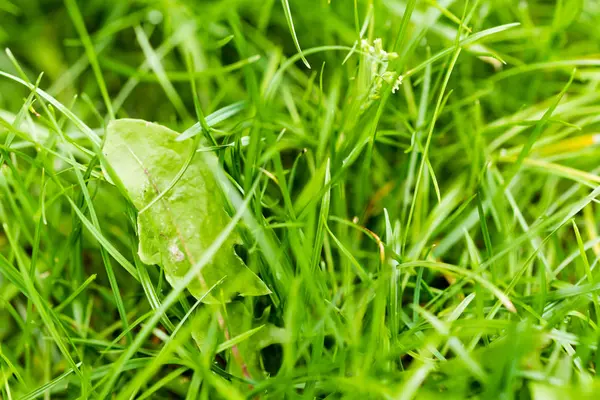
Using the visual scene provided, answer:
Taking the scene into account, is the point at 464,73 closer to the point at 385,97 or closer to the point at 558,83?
the point at 558,83

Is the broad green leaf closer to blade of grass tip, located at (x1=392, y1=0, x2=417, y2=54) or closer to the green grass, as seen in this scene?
the green grass

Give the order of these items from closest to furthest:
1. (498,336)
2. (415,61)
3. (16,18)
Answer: (498,336), (415,61), (16,18)

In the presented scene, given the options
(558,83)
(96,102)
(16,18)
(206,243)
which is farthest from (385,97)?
(16,18)

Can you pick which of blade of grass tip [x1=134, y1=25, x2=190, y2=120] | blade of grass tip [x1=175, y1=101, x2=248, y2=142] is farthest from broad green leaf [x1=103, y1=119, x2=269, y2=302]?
blade of grass tip [x1=134, y1=25, x2=190, y2=120]

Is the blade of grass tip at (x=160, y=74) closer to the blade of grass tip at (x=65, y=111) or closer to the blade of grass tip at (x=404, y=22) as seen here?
the blade of grass tip at (x=65, y=111)

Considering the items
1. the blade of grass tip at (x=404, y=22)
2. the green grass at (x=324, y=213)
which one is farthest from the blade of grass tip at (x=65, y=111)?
the blade of grass tip at (x=404, y=22)

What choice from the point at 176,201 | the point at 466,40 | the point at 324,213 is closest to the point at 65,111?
the point at 176,201
